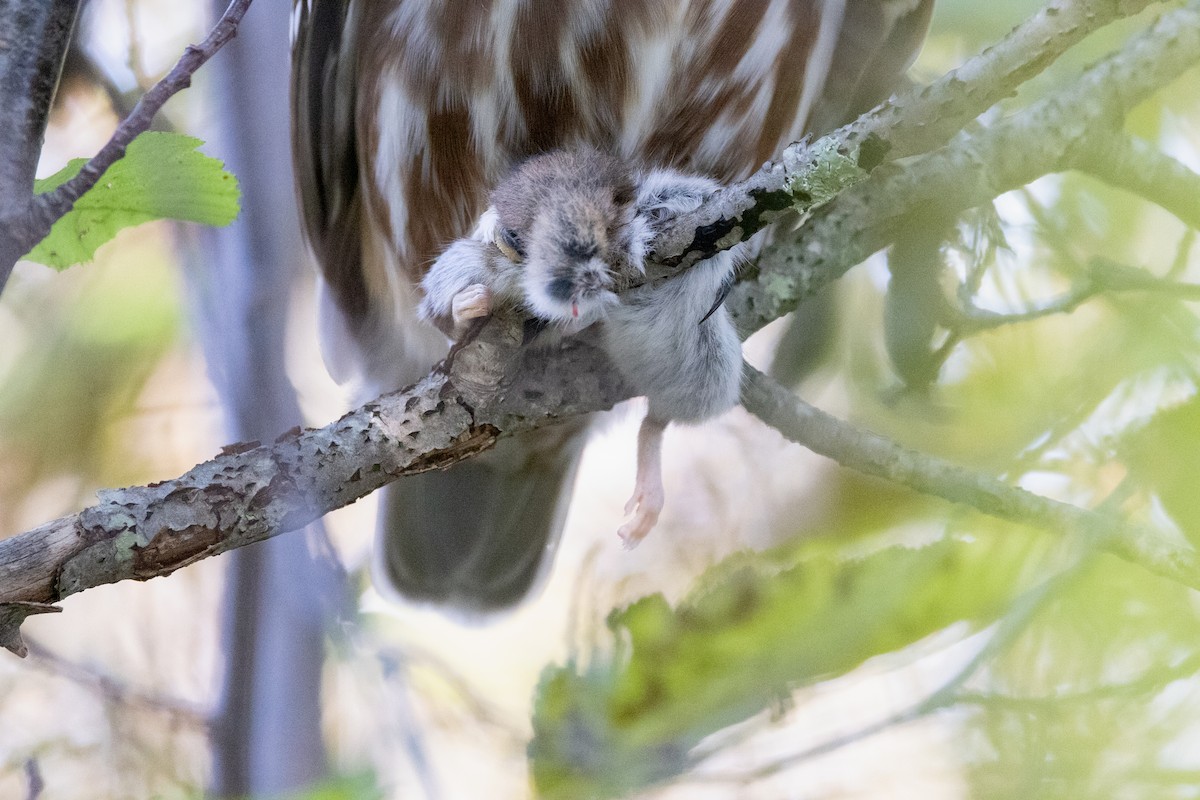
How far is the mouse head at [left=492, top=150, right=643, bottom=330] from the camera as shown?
88 cm

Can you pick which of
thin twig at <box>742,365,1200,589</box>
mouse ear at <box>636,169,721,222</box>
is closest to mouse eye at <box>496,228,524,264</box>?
mouse ear at <box>636,169,721,222</box>

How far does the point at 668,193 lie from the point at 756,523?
0.48 m

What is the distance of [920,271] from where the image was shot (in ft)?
4.00

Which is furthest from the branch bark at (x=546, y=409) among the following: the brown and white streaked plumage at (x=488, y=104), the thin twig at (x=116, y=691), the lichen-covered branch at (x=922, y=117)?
the thin twig at (x=116, y=691)

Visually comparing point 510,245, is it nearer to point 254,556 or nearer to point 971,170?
point 254,556

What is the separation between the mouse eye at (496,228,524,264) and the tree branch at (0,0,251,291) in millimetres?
289

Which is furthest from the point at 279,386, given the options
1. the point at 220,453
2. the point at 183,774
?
the point at 183,774

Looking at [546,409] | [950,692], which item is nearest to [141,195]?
[546,409]

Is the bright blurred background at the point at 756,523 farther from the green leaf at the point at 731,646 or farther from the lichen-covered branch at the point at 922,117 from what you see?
the lichen-covered branch at the point at 922,117

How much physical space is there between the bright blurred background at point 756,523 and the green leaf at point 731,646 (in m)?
0.02

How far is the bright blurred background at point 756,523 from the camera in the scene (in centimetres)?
80

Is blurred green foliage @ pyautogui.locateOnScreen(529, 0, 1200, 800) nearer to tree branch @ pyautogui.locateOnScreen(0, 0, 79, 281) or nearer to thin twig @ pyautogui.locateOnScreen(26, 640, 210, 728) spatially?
thin twig @ pyautogui.locateOnScreen(26, 640, 210, 728)

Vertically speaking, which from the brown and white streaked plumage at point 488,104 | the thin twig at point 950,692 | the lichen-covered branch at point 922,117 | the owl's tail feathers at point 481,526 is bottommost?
the thin twig at point 950,692

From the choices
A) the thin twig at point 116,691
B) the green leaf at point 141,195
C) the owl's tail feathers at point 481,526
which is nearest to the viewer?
the green leaf at point 141,195
